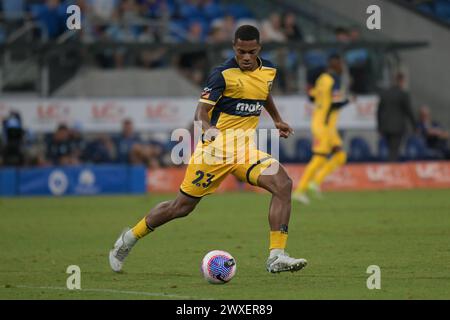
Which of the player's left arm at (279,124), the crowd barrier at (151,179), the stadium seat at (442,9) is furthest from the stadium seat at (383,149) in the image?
the player's left arm at (279,124)

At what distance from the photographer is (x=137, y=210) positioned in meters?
21.4

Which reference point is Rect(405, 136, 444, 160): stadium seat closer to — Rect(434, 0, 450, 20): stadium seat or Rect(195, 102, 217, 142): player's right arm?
Rect(434, 0, 450, 20): stadium seat

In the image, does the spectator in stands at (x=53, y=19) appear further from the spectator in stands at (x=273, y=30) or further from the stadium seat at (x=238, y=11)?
the spectator in stands at (x=273, y=30)

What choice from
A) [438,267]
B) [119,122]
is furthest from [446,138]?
[438,267]

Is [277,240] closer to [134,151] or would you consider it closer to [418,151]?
[134,151]

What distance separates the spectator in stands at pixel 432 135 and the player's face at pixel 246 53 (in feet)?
62.4

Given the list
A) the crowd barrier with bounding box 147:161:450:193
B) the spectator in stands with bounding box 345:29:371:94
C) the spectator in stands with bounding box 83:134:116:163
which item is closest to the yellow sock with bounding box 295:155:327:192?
the crowd barrier with bounding box 147:161:450:193

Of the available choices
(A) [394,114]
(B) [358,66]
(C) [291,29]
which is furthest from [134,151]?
(B) [358,66]

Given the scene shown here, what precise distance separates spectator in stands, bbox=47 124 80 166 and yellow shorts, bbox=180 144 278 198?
1601cm

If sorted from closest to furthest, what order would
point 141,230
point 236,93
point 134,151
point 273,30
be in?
point 236,93, point 141,230, point 134,151, point 273,30

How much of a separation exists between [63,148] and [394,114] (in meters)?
8.52

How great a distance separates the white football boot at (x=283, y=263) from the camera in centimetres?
1097

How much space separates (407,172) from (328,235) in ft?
42.4

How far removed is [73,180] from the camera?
89.9 ft
